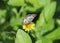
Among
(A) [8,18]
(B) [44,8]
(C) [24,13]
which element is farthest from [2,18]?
(B) [44,8]

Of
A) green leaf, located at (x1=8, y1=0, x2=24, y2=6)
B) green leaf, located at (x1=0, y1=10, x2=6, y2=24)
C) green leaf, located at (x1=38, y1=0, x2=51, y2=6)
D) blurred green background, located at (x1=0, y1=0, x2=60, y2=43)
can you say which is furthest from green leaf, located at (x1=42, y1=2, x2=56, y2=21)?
green leaf, located at (x1=0, y1=10, x2=6, y2=24)

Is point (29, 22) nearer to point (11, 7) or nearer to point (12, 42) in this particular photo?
point (12, 42)

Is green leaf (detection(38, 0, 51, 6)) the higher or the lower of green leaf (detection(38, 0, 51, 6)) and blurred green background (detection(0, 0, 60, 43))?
the higher

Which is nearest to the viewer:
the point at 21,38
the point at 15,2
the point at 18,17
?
the point at 21,38

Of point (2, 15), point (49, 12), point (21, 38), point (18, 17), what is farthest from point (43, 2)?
point (21, 38)

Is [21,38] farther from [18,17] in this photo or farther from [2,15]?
[2,15]

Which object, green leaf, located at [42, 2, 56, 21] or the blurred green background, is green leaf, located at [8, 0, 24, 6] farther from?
green leaf, located at [42, 2, 56, 21]

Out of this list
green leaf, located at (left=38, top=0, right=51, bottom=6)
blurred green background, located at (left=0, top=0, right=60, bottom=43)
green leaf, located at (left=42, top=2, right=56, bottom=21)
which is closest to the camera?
blurred green background, located at (left=0, top=0, right=60, bottom=43)

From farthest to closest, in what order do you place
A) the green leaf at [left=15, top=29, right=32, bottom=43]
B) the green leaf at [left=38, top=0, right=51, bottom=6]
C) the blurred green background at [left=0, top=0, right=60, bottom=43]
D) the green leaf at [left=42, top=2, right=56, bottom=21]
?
the green leaf at [left=38, top=0, right=51, bottom=6] < the green leaf at [left=42, top=2, right=56, bottom=21] < the blurred green background at [left=0, top=0, right=60, bottom=43] < the green leaf at [left=15, top=29, right=32, bottom=43]

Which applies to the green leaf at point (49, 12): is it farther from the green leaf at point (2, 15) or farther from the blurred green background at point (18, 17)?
the green leaf at point (2, 15)

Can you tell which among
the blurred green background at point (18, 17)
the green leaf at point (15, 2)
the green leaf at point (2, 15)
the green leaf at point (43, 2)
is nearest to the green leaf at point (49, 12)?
the blurred green background at point (18, 17)

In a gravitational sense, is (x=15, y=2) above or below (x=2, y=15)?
above
